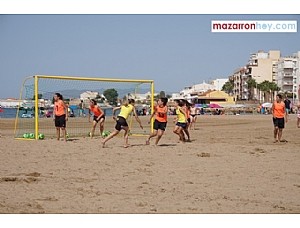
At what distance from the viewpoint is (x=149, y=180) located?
6.42 m

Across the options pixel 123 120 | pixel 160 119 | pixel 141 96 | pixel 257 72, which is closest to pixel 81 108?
pixel 141 96

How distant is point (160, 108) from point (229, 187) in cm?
509

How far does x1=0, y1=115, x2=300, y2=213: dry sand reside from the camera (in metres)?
5.02

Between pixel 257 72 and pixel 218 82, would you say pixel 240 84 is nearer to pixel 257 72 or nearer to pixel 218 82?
pixel 257 72

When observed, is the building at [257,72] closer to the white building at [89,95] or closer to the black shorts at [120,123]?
the white building at [89,95]

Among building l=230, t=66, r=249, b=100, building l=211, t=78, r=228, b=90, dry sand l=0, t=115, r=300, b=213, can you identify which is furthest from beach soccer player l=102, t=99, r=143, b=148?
building l=211, t=78, r=228, b=90

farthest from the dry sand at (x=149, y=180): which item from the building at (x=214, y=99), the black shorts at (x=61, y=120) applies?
the building at (x=214, y=99)

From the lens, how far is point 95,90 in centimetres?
1516

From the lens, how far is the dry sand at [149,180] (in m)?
5.02

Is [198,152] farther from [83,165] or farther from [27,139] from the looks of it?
[27,139]

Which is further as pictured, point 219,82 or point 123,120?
point 219,82

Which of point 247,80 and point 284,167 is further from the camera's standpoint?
point 247,80

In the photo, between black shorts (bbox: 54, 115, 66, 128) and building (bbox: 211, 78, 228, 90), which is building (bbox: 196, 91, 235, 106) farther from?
black shorts (bbox: 54, 115, 66, 128)

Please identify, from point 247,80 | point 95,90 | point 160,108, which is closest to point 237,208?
point 160,108
